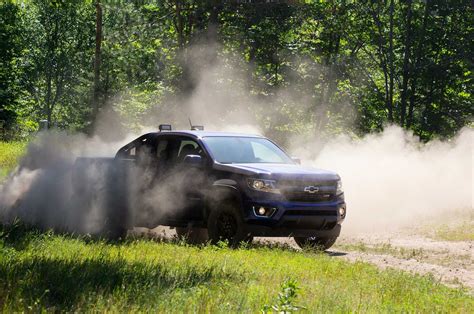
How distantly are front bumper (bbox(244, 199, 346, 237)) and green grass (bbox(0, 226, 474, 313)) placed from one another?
1.51 ft

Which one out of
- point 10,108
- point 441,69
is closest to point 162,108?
point 441,69

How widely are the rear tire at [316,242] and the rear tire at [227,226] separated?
1341 mm

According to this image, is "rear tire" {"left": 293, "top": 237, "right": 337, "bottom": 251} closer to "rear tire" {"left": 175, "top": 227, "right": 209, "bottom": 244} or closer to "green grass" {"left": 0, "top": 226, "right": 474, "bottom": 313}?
"green grass" {"left": 0, "top": 226, "right": 474, "bottom": 313}

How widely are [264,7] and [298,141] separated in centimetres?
658

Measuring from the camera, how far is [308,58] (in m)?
45.0

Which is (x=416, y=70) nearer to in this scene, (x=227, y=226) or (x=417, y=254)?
(x=417, y=254)

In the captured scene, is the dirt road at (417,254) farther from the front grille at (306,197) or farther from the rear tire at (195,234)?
the rear tire at (195,234)

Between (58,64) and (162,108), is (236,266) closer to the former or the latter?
(162,108)

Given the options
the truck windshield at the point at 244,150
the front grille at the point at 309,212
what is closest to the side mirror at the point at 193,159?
the truck windshield at the point at 244,150

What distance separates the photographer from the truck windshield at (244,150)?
14516 mm

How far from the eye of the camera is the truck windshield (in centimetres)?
1452

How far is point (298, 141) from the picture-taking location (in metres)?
43.5

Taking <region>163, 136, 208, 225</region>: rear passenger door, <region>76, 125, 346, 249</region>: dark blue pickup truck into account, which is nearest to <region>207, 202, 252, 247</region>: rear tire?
<region>76, 125, 346, 249</region>: dark blue pickup truck

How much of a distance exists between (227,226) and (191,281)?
181 inches
